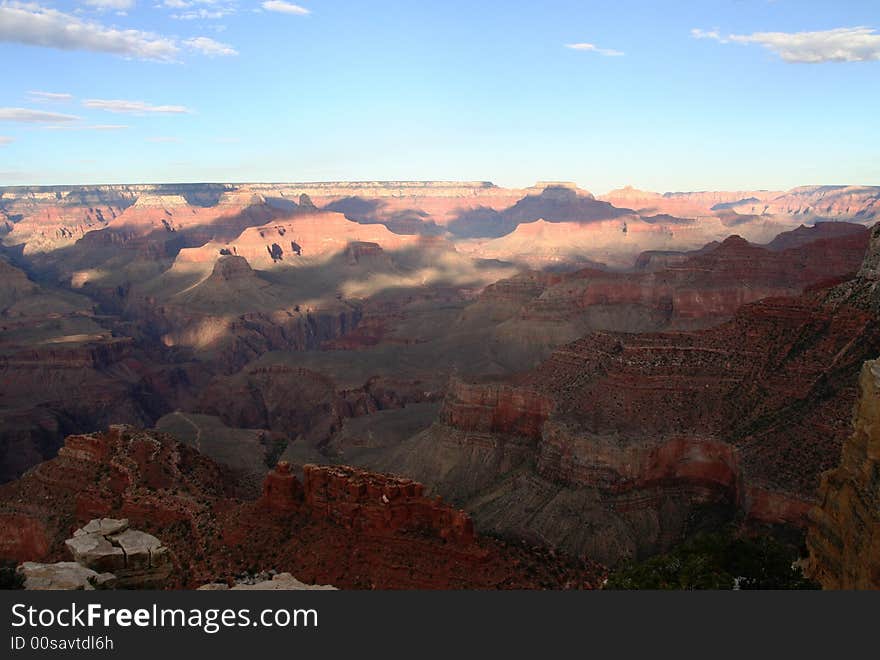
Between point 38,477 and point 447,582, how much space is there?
28901mm

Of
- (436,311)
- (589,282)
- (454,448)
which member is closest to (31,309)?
(436,311)

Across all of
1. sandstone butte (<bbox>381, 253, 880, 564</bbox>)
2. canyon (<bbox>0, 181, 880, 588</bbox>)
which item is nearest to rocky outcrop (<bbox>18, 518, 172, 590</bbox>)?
canyon (<bbox>0, 181, 880, 588</bbox>)

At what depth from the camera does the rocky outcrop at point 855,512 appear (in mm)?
26688

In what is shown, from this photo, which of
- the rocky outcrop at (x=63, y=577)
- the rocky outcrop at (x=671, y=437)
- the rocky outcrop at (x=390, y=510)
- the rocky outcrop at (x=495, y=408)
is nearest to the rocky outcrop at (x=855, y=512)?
the rocky outcrop at (x=390, y=510)

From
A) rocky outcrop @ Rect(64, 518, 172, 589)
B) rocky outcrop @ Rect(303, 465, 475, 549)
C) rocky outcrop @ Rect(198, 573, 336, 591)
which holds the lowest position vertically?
rocky outcrop @ Rect(64, 518, 172, 589)

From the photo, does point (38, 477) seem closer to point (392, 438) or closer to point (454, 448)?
point (454, 448)

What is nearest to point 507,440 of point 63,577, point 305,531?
point 305,531

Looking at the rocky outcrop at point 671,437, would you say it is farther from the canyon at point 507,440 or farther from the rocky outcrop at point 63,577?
the rocky outcrop at point 63,577

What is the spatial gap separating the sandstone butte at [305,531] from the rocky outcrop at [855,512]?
940 centimetres

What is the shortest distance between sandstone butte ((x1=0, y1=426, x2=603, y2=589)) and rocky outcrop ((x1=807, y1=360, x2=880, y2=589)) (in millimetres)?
9400

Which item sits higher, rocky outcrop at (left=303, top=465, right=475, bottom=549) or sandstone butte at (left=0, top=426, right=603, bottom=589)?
rocky outcrop at (left=303, top=465, right=475, bottom=549)

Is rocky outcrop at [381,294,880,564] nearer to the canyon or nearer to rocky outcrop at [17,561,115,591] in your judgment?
the canyon

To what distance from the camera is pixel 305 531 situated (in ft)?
112

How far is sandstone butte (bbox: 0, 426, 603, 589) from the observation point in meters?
31.5
